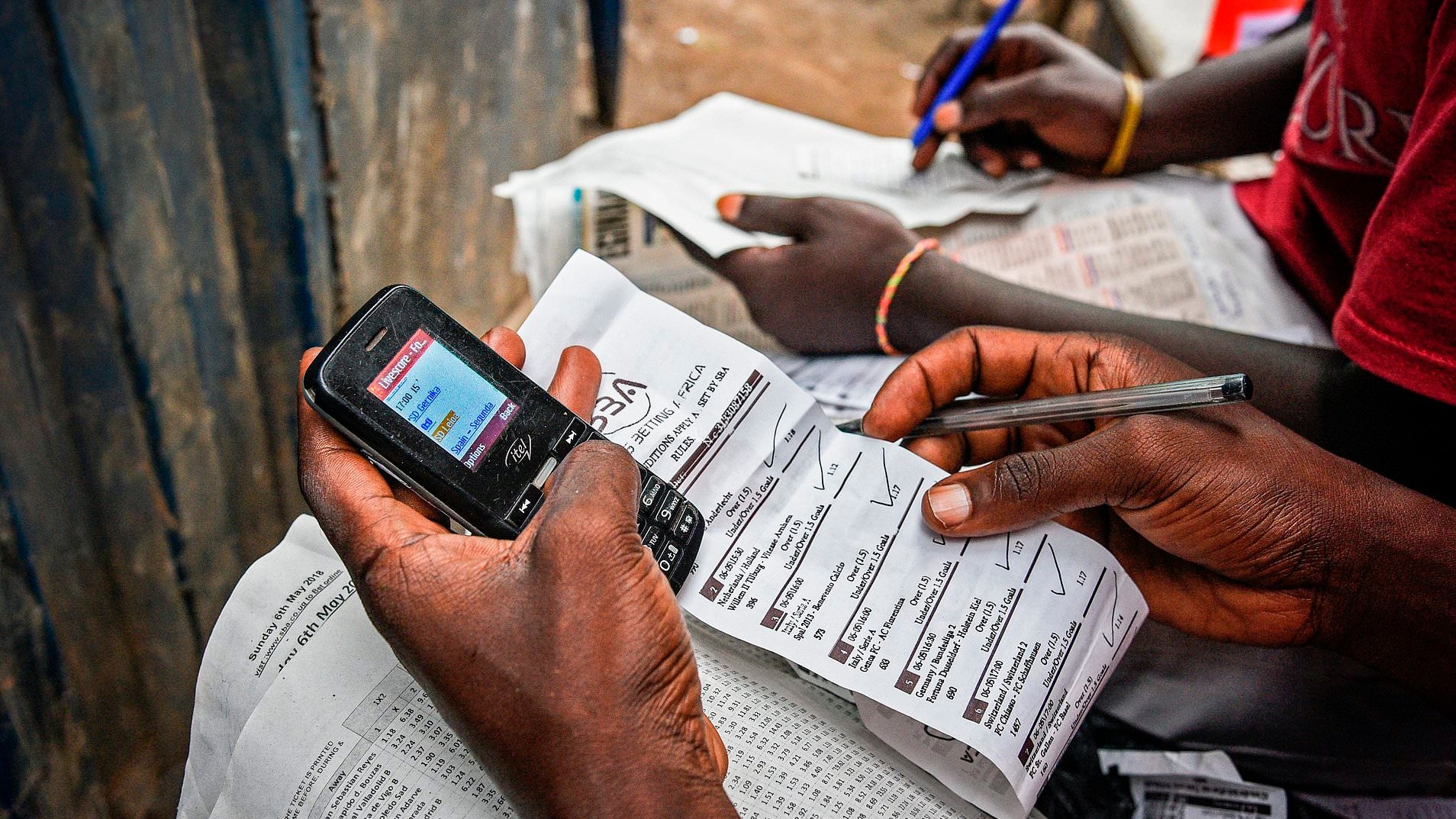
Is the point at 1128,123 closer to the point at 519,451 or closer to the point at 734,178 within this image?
the point at 734,178

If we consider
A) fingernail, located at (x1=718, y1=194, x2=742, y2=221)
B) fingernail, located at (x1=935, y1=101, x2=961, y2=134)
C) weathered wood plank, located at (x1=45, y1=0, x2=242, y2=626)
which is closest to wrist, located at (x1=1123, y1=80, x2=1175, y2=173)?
fingernail, located at (x1=935, y1=101, x2=961, y2=134)

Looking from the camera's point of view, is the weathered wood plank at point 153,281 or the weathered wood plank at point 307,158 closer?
the weathered wood plank at point 153,281

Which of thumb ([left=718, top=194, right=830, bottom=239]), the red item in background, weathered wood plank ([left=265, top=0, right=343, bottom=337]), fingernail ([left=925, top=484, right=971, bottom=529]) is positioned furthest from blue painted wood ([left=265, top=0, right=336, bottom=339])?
the red item in background

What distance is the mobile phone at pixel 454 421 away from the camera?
0.54 m

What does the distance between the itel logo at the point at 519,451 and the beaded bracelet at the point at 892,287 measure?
49 cm

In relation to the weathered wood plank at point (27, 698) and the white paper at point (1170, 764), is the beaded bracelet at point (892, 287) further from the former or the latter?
the weathered wood plank at point (27, 698)

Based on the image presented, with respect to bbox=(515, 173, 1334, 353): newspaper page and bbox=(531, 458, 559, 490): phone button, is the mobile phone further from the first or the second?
bbox=(515, 173, 1334, 353): newspaper page

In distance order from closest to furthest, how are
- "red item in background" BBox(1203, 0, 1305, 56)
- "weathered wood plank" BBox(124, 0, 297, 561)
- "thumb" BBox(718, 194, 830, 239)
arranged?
"weathered wood plank" BBox(124, 0, 297, 561), "thumb" BBox(718, 194, 830, 239), "red item in background" BBox(1203, 0, 1305, 56)

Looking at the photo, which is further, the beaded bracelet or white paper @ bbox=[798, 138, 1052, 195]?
white paper @ bbox=[798, 138, 1052, 195]

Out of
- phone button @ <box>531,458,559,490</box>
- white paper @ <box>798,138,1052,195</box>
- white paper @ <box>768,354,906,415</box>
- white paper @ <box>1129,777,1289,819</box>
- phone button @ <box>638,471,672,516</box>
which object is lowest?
white paper @ <box>1129,777,1289,819</box>

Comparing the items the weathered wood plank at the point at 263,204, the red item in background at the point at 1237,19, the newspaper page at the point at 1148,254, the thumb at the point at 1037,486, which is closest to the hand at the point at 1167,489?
the thumb at the point at 1037,486

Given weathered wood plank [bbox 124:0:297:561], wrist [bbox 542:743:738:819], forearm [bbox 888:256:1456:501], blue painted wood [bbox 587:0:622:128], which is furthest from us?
blue painted wood [bbox 587:0:622:128]

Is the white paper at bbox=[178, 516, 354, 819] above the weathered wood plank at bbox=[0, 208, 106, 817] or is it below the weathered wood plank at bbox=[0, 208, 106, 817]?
above

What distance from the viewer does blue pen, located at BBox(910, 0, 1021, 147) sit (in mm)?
1187
